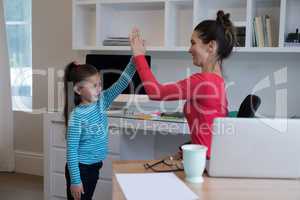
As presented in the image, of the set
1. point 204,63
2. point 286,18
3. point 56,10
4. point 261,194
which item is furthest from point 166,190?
point 56,10

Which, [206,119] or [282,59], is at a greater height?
[282,59]

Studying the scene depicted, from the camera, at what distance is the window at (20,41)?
13.4 feet

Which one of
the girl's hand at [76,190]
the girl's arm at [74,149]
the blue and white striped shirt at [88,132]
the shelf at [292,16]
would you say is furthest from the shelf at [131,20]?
the girl's hand at [76,190]

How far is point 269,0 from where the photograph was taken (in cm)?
301

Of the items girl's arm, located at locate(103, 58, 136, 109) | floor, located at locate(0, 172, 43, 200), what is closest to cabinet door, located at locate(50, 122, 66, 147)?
floor, located at locate(0, 172, 43, 200)

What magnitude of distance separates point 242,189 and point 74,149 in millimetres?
854

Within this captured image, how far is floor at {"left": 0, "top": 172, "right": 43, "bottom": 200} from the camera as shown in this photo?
342cm

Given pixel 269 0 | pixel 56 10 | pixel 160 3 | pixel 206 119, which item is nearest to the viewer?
pixel 206 119

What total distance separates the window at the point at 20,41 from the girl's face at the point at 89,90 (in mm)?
2417

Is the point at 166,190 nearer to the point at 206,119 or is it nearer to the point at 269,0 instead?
the point at 206,119

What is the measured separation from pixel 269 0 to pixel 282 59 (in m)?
0.48

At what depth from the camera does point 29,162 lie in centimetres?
420

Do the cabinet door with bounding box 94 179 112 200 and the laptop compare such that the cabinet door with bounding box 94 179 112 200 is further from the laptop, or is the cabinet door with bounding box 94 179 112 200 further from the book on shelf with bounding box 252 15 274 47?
the laptop

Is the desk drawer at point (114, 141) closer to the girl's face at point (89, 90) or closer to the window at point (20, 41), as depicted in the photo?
the girl's face at point (89, 90)
